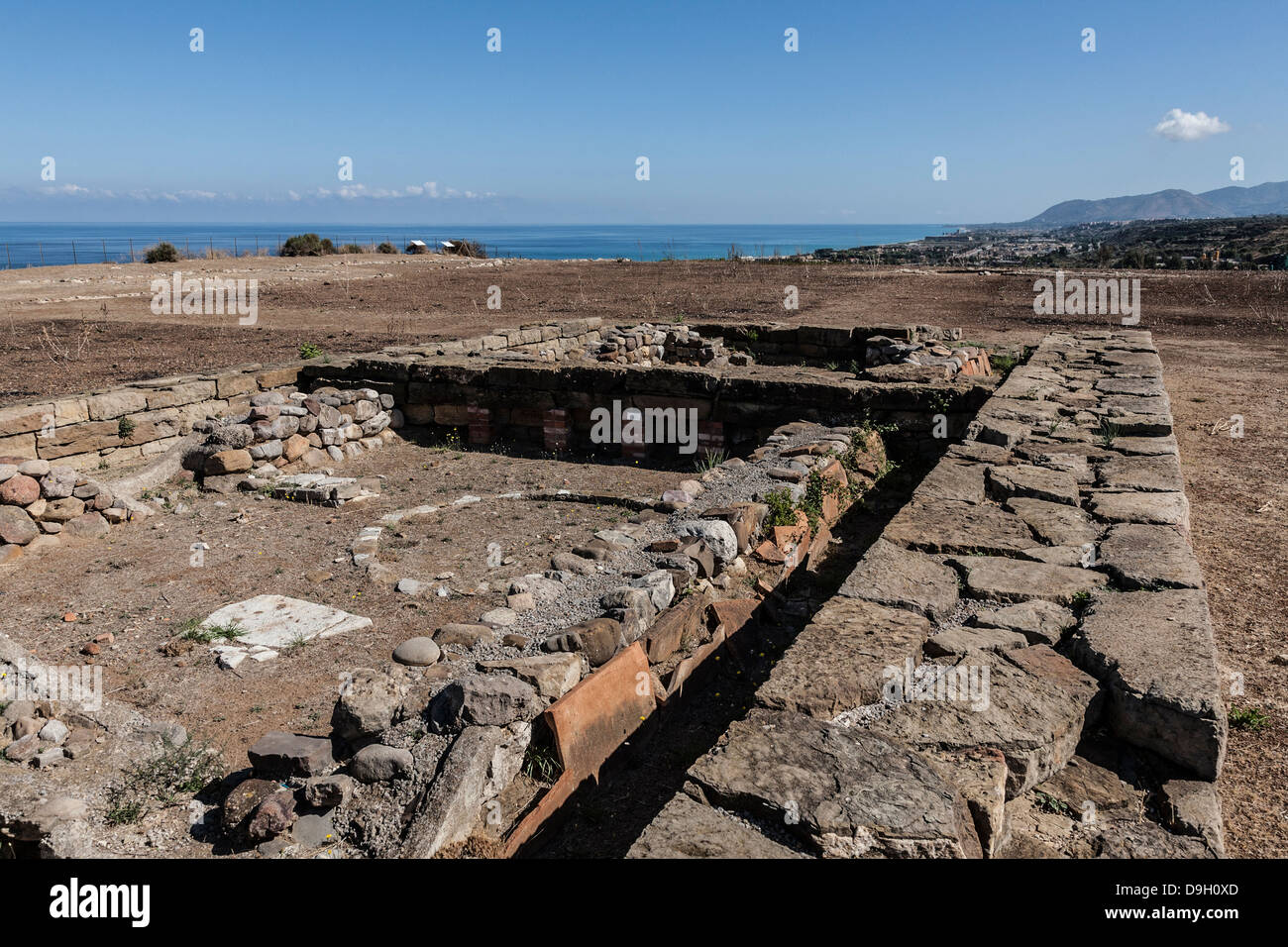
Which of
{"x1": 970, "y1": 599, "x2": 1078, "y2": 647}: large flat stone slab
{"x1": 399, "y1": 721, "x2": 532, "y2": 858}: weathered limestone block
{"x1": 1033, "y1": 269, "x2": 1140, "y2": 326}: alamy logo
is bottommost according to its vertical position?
{"x1": 399, "y1": 721, "x2": 532, "y2": 858}: weathered limestone block

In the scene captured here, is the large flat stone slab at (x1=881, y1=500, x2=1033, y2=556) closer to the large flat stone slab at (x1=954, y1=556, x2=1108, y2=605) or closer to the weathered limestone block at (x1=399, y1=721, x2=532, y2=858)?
the large flat stone slab at (x1=954, y1=556, x2=1108, y2=605)

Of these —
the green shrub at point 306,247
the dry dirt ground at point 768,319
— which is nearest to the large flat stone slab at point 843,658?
the dry dirt ground at point 768,319

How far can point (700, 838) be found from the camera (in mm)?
2258

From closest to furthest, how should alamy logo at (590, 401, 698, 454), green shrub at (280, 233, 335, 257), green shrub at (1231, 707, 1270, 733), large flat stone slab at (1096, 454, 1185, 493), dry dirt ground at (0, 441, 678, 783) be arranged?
green shrub at (1231, 707, 1270, 733) → dry dirt ground at (0, 441, 678, 783) → large flat stone slab at (1096, 454, 1185, 493) → alamy logo at (590, 401, 698, 454) → green shrub at (280, 233, 335, 257)

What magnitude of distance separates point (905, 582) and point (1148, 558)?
1.25 meters

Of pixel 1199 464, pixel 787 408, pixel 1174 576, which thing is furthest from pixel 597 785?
pixel 1199 464

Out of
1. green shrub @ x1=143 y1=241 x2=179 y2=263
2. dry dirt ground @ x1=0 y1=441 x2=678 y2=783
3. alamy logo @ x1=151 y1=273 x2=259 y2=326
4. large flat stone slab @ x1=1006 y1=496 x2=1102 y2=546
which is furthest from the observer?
green shrub @ x1=143 y1=241 x2=179 y2=263

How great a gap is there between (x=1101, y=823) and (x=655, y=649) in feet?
6.30

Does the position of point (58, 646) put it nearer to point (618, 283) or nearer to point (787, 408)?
point (787, 408)

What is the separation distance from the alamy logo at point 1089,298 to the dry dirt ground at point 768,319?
46cm

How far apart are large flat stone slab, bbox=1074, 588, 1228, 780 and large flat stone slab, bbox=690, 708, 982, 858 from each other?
35.2 inches

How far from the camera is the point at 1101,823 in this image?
2.54 metres

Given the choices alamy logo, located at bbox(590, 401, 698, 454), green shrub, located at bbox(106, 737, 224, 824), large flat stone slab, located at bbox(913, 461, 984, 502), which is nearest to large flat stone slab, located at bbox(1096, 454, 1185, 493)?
large flat stone slab, located at bbox(913, 461, 984, 502)
